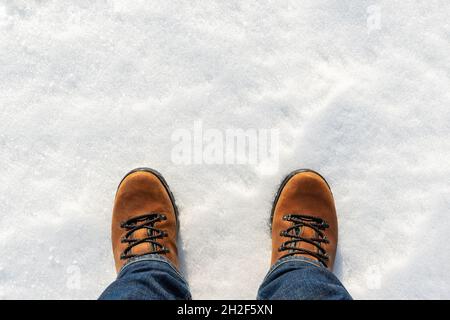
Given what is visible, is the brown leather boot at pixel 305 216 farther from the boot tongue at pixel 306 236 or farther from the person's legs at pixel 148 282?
the person's legs at pixel 148 282

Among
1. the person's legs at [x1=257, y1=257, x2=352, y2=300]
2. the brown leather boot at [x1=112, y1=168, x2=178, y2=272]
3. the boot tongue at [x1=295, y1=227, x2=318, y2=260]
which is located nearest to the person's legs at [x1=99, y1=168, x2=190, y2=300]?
the brown leather boot at [x1=112, y1=168, x2=178, y2=272]

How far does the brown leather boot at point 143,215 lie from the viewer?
4.09ft

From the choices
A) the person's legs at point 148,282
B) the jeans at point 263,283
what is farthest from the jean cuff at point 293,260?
the person's legs at point 148,282

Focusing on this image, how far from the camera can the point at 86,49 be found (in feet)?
4.26

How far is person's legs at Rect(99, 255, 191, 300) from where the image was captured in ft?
3.42

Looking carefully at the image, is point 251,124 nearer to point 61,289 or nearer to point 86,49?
point 86,49

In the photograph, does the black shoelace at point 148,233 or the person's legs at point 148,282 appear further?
the black shoelace at point 148,233

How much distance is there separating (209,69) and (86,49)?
0.39 m

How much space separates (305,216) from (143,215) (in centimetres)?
51

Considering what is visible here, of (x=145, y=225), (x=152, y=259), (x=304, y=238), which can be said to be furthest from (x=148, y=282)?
(x=304, y=238)

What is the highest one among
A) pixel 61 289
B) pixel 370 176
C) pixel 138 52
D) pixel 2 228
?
pixel 138 52

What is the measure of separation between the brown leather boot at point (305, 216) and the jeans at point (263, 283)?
0.20ft
